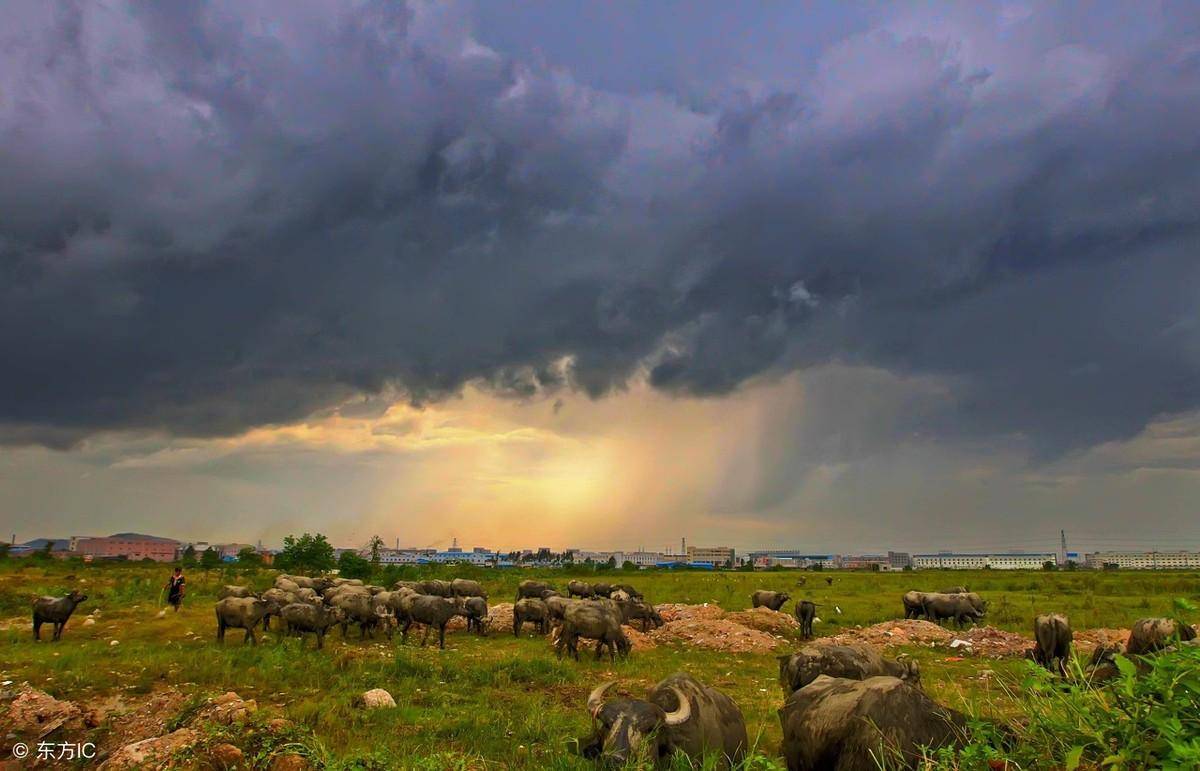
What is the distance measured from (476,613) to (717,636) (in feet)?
28.2

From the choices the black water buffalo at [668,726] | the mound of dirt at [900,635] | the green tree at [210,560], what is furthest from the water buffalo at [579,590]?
the green tree at [210,560]

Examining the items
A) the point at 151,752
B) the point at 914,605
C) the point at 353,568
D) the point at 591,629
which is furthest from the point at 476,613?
the point at 353,568

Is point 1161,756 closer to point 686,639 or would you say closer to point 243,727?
point 243,727

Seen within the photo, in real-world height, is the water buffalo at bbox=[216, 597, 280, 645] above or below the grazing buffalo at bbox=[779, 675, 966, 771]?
below

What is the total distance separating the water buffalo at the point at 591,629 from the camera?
19031 mm

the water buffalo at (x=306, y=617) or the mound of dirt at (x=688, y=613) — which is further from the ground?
the water buffalo at (x=306, y=617)

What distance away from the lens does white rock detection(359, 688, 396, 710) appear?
453 inches

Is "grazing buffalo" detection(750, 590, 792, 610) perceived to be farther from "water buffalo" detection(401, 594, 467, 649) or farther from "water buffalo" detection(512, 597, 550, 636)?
"water buffalo" detection(401, 594, 467, 649)

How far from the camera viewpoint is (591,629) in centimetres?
1903

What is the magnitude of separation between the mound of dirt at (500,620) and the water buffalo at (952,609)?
59.1ft

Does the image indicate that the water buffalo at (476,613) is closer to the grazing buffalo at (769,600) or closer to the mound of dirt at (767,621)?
the mound of dirt at (767,621)

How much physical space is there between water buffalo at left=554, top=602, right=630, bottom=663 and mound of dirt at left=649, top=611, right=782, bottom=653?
3.50 metres

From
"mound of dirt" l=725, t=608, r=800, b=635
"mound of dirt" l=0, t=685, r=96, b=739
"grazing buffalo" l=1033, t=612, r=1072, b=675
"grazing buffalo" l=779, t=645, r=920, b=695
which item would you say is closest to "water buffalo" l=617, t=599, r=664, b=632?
"mound of dirt" l=725, t=608, r=800, b=635

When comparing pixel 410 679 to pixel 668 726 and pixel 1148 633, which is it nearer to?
pixel 668 726
